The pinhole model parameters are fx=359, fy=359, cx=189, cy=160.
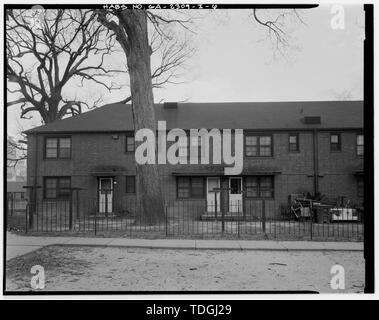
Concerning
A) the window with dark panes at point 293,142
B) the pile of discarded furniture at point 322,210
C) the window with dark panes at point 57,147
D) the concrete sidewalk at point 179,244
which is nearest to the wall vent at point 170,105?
the window with dark panes at point 57,147

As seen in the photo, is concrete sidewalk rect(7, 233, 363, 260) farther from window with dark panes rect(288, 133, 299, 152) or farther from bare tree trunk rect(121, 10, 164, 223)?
window with dark panes rect(288, 133, 299, 152)

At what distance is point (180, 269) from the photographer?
23.4 ft

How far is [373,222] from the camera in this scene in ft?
16.3

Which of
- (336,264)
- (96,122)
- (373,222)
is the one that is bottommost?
(336,264)

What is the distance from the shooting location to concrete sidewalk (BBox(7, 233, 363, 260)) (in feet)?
29.8

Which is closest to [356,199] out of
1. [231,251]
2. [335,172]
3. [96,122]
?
[335,172]

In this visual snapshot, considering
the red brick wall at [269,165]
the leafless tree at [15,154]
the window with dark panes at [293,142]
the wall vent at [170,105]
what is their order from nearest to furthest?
the red brick wall at [269,165] → the window with dark panes at [293,142] → the wall vent at [170,105] → the leafless tree at [15,154]

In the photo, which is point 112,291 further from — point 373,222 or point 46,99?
point 46,99

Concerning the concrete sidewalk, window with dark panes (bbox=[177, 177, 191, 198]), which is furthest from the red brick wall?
the concrete sidewalk

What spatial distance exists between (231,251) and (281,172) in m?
12.7

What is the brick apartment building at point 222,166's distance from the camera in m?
20.8

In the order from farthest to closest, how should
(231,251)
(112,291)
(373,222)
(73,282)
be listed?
1. (231,251)
2. (73,282)
3. (112,291)
4. (373,222)

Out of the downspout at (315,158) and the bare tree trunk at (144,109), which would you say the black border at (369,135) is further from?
the downspout at (315,158)

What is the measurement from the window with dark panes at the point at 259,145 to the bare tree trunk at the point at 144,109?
898 centimetres
